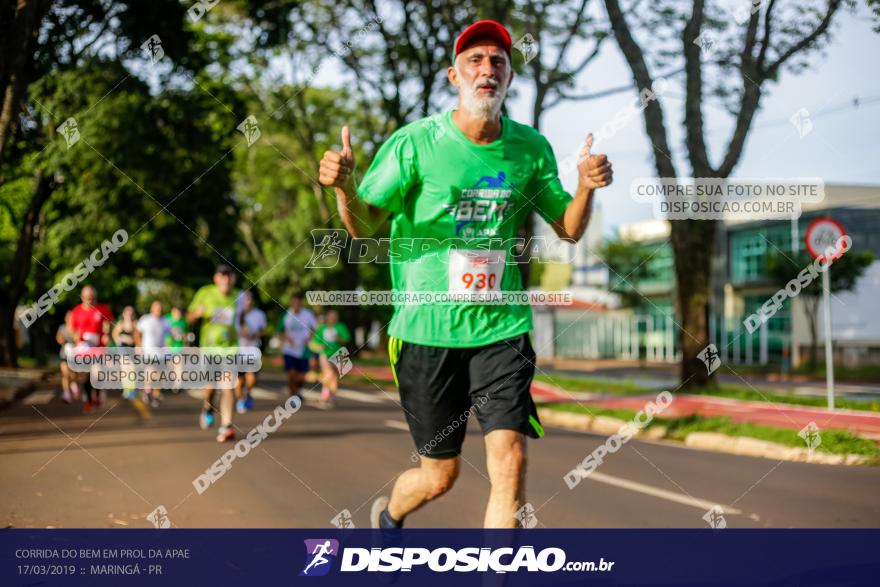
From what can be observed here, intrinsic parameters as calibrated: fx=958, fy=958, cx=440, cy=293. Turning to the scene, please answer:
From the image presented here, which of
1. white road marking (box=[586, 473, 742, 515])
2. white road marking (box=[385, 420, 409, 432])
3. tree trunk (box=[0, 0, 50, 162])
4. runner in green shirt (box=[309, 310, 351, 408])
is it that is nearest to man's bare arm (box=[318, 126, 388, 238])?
white road marking (box=[586, 473, 742, 515])

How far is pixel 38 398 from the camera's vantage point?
18.6 meters

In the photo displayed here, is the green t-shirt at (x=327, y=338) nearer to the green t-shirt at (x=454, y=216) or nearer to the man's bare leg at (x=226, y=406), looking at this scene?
the man's bare leg at (x=226, y=406)

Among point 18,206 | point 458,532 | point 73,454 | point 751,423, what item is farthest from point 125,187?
point 458,532

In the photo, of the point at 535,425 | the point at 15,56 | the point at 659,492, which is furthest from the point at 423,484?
the point at 15,56

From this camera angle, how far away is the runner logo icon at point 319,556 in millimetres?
4164

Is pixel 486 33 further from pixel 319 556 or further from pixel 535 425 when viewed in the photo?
pixel 319 556

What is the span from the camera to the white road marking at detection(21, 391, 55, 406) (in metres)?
17.4

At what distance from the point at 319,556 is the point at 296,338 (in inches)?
437

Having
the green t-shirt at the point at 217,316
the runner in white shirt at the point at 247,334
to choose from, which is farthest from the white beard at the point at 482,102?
the runner in white shirt at the point at 247,334

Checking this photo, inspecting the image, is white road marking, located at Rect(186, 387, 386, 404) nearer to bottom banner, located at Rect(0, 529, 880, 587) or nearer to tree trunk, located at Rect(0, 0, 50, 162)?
tree trunk, located at Rect(0, 0, 50, 162)

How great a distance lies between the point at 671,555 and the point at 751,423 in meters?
7.12

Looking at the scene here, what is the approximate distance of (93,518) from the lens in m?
5.82

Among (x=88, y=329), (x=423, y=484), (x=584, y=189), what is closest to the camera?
(x=584, y=189)

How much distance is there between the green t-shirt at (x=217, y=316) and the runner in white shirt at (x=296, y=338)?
3.85 meters
